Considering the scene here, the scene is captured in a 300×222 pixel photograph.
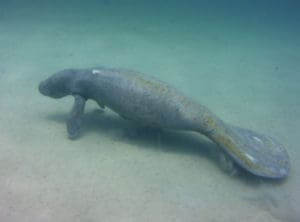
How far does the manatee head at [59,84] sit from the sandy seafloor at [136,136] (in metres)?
0.63

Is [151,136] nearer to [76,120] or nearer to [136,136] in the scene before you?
[136,136]

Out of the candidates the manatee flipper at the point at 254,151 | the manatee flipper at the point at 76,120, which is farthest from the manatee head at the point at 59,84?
the manatee flipper at the point at 254,151

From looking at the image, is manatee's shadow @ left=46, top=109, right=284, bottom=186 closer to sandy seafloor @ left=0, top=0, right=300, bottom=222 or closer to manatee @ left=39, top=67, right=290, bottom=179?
sandy seafloor @ left=0, top=0, right=300, bottom=222

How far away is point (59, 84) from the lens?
28.7ft

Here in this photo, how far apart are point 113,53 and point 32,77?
4356 millimetres

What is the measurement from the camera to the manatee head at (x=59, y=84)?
867 cm

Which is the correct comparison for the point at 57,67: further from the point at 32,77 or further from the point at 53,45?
the point at 53,45

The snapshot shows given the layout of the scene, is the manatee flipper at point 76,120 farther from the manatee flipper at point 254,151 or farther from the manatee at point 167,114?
the manatee flipper at point 254,151

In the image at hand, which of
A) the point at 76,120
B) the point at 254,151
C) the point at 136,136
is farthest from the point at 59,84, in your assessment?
the point at 254,151

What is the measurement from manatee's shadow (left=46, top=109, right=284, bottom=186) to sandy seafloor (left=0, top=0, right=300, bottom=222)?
0.03 metres

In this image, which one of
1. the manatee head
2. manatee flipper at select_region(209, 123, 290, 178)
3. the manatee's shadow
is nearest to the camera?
manatee flipper at select_region(209, 123, 290, 178)

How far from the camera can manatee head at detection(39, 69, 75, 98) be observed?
867 cm

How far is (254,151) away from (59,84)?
5.24m

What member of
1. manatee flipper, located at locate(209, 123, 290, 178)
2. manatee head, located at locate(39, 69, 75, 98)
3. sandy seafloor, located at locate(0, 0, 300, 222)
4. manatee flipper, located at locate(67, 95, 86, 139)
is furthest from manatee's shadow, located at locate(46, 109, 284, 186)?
manatee head, located at locate(39, 69, 75, 98)
